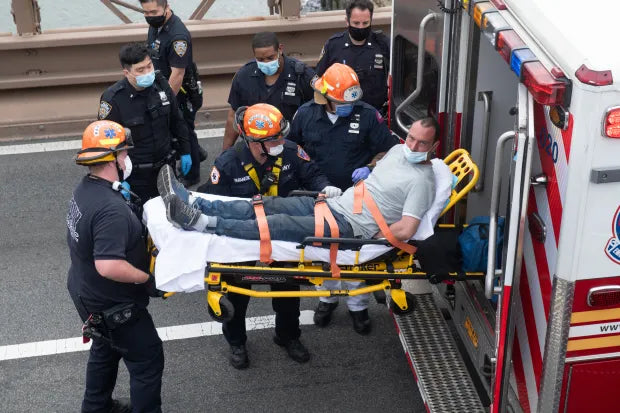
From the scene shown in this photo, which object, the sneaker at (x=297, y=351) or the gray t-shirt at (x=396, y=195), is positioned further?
the sneaker at (x=297, y=351)

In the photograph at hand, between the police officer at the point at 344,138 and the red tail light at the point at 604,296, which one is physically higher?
the red tail light at the point at 604,296

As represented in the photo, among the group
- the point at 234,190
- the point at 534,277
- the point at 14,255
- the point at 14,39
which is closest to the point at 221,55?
the point at 14,39

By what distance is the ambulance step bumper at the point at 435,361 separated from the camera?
424 cm

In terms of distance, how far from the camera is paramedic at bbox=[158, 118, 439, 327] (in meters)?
4.16

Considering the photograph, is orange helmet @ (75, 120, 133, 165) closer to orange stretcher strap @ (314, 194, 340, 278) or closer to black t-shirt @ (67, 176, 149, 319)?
black t-shirt @ (67, 176, 149, 319)

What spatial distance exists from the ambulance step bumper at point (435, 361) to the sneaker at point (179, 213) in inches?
52.6

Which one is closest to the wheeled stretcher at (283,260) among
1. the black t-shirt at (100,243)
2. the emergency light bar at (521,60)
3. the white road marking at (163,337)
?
the black t-shirt at (100,243)

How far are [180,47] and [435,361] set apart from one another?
3.62 m

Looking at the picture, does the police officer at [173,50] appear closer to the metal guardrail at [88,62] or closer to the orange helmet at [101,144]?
the metal guardrail at [88,62]

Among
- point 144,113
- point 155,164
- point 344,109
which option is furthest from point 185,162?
point 344,109

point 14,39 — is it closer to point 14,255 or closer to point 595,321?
point 14,255

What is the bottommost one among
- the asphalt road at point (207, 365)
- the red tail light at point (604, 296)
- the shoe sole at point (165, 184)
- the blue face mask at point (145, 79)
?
the asphalt road at point (207, 365)

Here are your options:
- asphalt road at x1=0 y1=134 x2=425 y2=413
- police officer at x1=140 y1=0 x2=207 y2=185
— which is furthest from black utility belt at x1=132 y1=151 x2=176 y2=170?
asphalt road at x1=0 y1=134 x2=425 y2=413

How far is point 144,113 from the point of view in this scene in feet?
18.8
